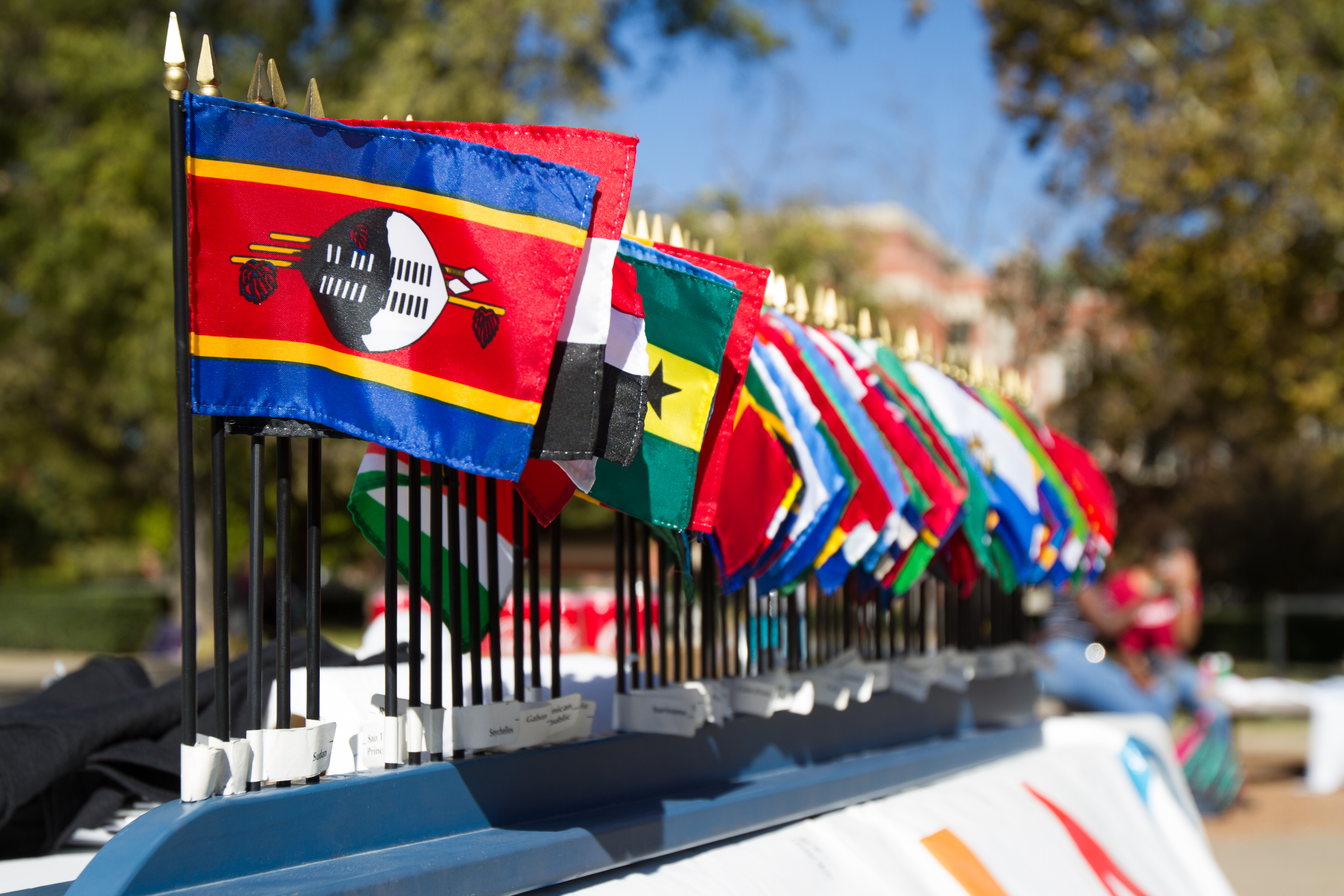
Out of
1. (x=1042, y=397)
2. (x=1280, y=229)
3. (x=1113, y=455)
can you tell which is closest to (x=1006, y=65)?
(x=1280, y=229)

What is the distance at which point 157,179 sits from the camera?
12117mm

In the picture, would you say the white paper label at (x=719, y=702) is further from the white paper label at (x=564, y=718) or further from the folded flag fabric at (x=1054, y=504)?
the folded flag fabric at (x=1054, y=504)

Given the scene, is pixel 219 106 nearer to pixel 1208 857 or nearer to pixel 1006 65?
pixel 1208 857

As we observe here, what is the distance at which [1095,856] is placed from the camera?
12.2 feet

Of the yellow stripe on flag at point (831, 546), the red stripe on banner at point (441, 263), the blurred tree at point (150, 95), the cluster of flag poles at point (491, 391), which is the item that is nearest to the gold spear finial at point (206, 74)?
the cluster of flag poles at point (491, 391)

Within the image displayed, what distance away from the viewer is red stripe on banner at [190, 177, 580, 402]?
68.7 inches

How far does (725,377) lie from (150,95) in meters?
11.7

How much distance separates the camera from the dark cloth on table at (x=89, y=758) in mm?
2572

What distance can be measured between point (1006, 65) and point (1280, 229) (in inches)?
169

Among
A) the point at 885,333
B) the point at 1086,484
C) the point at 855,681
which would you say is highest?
the point at 885,333

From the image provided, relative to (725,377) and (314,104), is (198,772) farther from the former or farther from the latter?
(725,377)

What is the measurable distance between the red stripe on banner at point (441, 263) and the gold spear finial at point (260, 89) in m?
0.15

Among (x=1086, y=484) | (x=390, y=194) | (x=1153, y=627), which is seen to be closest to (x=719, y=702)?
(x=390, y=194)

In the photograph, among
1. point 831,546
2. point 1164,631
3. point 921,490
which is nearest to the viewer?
point 831,546
